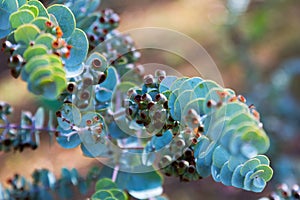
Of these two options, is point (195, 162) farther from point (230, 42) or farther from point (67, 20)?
point (230, 42)

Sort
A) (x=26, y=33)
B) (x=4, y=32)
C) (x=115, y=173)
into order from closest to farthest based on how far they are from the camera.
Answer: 1. (x=26, y=33)
2. (x=4, y=32)
3. (x=115, y=173)

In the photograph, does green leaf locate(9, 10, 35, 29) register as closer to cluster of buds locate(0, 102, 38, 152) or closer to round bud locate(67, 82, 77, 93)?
round bud locate(67, 82, 77, 93)

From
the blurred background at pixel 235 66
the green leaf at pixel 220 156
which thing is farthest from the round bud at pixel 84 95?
the blurred background at pixel 235 66

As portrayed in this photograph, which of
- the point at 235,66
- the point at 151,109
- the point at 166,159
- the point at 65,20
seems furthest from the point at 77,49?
the point at 235,66

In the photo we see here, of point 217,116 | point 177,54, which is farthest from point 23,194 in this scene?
point 177,54

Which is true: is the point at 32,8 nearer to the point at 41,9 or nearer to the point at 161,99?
the point at 41,9

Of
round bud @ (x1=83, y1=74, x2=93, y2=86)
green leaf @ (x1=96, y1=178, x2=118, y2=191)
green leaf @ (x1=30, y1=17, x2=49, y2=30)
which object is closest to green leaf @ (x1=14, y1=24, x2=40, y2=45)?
green leaf @ (x1=30, y1=17, x2=49, y2=30)
